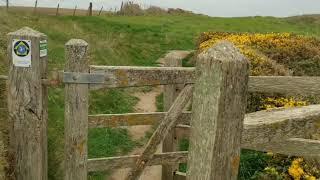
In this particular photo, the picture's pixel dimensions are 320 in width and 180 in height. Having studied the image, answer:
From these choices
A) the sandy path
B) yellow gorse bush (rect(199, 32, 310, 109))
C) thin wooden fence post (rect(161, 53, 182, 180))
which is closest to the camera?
thin wooden fence post (rect(161, 53, 182, 180))

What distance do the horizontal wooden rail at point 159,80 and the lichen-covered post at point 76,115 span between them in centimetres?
11

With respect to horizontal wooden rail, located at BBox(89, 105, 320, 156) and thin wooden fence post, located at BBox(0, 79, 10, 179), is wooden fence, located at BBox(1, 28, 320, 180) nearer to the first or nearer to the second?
horizontal wooden rail, located at BBox(89, 105, 320, 156)

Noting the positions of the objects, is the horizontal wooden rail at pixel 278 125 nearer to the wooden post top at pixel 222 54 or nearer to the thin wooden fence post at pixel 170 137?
the wooden post top at pixel 222 54

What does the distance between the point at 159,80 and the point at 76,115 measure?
80 cm

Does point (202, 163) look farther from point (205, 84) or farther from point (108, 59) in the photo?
point (108, 59)

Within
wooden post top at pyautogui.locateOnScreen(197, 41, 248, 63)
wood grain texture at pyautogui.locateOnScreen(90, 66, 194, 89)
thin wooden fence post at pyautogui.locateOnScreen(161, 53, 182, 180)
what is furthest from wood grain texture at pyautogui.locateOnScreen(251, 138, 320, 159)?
thin wooden fence post at pyautogui.locateOnScreen(161, 53, 182, 180)

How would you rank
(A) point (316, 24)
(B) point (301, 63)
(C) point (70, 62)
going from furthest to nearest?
(A) point (316, 24)
(B) point (301, 63)
(C) point (70, 62)

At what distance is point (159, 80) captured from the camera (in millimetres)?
4332

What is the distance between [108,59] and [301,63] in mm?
5695

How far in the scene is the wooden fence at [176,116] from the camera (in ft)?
6.64

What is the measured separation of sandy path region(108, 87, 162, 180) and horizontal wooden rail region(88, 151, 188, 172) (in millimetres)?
1856

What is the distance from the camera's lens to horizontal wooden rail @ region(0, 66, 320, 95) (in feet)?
13.6

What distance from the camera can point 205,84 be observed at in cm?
202

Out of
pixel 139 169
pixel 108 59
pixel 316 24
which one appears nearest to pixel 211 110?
pixel 139 169
